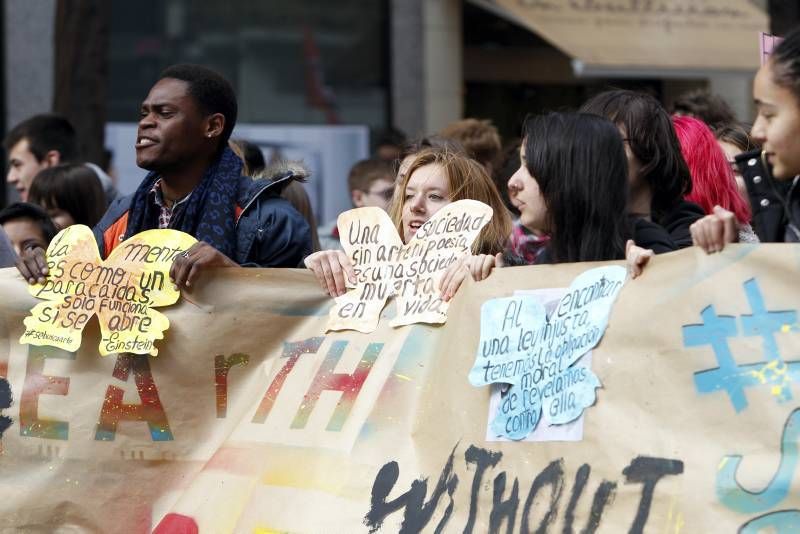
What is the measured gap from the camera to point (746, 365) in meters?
2.97

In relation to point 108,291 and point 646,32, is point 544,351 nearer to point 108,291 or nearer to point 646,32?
point 108,291

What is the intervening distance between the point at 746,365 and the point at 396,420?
3.24 ft

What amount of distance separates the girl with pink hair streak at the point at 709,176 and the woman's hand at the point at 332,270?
1.07 metres

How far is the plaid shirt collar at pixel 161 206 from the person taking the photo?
431cm

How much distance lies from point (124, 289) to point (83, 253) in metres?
0.20

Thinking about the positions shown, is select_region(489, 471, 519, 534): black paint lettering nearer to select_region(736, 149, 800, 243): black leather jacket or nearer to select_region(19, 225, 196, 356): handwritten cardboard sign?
select_region(736, 149, 800, 243): black leather jacket

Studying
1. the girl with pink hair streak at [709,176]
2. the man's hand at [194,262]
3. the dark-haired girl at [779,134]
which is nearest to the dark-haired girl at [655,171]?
the girl with pink hair streak at [709,176]

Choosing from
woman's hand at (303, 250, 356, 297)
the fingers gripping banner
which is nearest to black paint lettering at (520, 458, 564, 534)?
the fingers gripping banner

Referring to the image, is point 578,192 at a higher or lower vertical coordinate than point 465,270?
higher

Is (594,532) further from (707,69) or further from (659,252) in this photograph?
(707,69)

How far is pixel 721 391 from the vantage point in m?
2.99

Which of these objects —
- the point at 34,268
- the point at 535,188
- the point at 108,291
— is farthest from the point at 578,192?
the point at 34,268

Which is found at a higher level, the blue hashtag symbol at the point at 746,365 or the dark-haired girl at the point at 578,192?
the dark-haired girl at the point at 578,192

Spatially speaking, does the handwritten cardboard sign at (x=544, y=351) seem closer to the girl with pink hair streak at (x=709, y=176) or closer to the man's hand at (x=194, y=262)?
the man's hand at (x=194, y=262)
